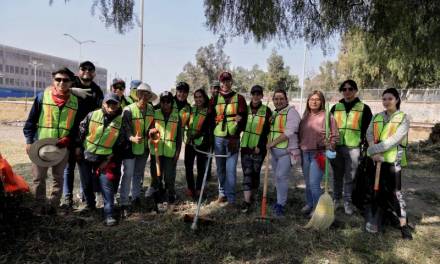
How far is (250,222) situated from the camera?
439cm

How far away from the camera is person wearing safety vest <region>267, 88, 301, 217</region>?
184 inches

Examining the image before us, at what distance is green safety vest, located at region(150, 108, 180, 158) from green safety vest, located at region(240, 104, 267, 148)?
99 cm

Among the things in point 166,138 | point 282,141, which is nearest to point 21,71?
point 166,138

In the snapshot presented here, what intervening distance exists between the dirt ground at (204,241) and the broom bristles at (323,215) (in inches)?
4.9

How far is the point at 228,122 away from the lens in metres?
4.89

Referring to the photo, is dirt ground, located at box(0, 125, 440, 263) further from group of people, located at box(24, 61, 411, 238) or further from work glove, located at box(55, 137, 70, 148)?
work glove, located at box(55, 137, 70, 148)

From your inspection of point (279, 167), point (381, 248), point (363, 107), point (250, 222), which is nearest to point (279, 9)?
point (363, 107)

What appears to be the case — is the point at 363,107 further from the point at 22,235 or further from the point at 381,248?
the point at 22,235

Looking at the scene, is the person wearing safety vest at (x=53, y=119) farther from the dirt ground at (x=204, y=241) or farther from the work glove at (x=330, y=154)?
the work glove at (x=330, y=154)

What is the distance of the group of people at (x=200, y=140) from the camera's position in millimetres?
4168

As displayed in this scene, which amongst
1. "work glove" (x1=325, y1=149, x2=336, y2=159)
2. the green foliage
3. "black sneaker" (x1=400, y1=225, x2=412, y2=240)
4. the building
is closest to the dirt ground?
"black sneaker" (x1=400, y1=225, x2=412, y2=240)

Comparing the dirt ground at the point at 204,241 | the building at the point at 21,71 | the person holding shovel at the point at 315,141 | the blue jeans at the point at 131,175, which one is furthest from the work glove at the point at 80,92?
the building at the point at 21,71

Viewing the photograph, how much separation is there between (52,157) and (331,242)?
333 centimetres

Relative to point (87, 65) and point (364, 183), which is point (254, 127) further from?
point (87, 65)
